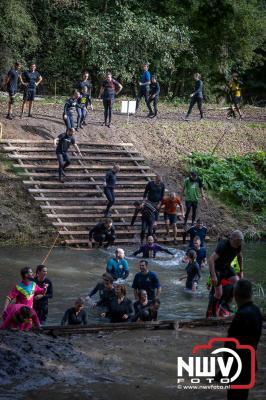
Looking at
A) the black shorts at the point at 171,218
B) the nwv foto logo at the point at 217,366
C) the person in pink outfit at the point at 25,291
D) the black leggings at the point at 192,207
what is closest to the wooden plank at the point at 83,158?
the black leggings at the point at 192,207

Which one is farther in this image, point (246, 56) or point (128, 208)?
point (246, 56)

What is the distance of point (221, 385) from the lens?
9.78 metres

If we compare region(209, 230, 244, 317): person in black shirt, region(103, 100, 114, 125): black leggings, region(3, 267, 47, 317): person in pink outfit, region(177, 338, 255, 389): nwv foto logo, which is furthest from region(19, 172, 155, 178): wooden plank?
region(177, 338, 255, 389): nwv foto logo

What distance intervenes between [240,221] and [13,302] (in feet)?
45.9

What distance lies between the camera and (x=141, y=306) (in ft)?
45.0

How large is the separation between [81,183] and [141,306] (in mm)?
11121

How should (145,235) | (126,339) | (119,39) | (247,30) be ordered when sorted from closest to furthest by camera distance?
(126,339) < (145,235) < (119,39) < (247,30)

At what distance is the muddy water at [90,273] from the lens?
51.6ft

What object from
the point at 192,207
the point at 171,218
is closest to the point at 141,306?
the point at 171,218

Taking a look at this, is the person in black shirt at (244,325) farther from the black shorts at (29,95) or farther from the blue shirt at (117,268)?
the black shorts at (29,95)

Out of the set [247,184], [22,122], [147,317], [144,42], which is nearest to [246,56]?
[144,42]

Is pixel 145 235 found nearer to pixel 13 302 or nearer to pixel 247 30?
pixel 13 302

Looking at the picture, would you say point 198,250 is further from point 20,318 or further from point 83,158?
point 83,158

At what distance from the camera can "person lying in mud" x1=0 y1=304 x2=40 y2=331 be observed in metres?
11.6
